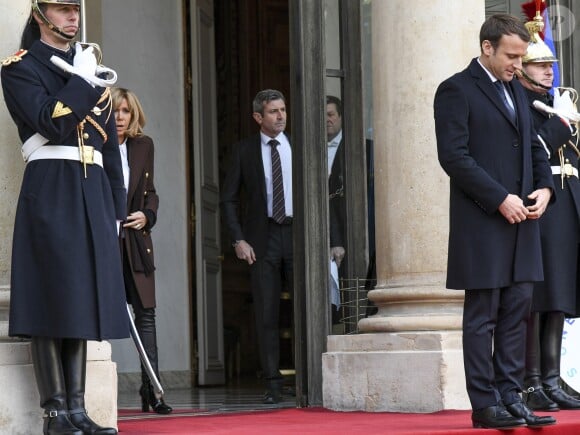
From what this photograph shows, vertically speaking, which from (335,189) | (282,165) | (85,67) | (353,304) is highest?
(85,67)

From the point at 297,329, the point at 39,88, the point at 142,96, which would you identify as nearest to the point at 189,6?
the point at 142,96

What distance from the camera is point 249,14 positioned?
46.5ft

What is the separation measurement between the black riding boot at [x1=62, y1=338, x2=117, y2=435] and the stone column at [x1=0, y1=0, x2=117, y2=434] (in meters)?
0.24

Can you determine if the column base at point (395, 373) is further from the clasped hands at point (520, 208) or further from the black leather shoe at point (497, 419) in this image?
the clasped hands at point (520, 208)

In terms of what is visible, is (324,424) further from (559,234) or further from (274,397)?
(274,397)

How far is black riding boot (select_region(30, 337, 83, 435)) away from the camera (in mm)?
5379

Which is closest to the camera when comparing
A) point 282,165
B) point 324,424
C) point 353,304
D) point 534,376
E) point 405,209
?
point 324,424

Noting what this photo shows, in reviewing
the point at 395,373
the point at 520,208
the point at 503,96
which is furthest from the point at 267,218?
the point at 520,208

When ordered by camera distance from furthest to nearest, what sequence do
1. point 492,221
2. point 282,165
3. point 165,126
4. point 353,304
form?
point 165,126
point 282,165
point 353,304
point 492,221

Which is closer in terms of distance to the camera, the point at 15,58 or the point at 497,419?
the point at 15,58

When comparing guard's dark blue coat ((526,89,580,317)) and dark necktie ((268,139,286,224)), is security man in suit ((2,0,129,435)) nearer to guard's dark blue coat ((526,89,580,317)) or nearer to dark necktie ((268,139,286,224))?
guard's dark blue coat ((526,89,580,317))

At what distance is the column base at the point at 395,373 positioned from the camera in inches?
278

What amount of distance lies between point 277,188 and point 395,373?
1666 mm

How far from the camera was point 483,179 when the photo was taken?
18.7ft
